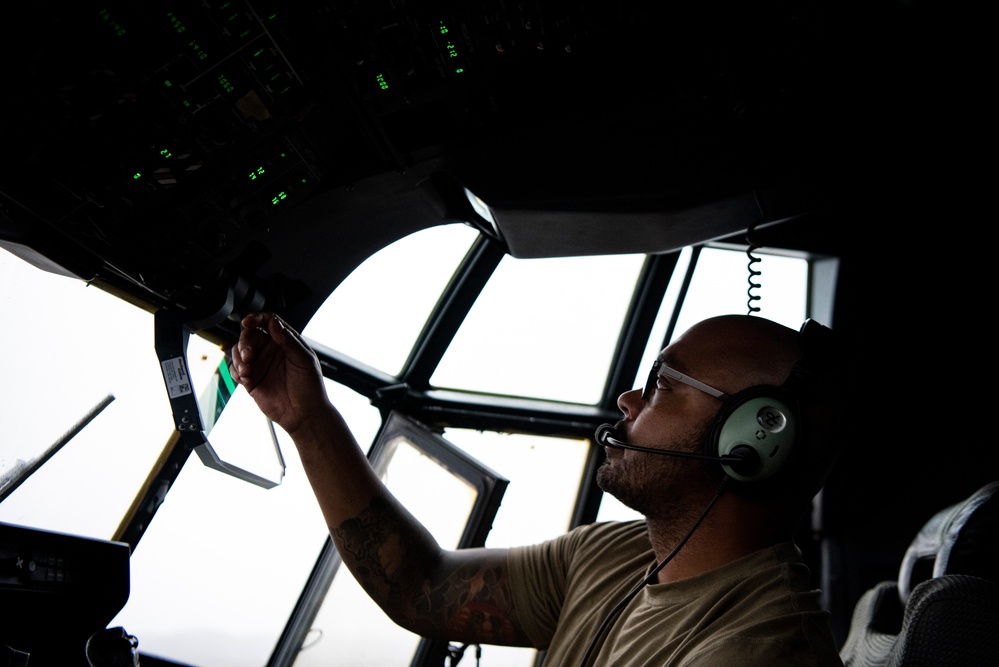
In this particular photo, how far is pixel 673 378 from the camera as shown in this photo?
1387 millimetres

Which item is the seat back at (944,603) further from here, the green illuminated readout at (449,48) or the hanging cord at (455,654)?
the hanging cord at (455,654)

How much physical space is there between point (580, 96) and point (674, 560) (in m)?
0.92

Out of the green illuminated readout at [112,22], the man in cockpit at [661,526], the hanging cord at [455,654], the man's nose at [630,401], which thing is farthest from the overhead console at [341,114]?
the hanging cord at [455,654]

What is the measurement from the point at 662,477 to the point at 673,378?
0.69ft

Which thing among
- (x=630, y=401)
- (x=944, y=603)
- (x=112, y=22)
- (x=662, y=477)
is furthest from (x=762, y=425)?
(x=112, y=22)

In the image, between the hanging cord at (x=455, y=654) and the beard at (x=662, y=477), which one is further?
the hanging cord at (x=455, y=654)

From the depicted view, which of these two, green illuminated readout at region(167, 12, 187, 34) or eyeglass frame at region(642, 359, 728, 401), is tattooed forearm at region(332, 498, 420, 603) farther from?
green illuminated readout at region(167, 12, 187, 34)

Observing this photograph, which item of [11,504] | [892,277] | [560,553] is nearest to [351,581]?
[11,504]

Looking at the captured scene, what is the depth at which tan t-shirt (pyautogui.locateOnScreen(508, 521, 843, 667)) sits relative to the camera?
101cm

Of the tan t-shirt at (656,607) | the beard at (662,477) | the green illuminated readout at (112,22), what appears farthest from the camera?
the beard at (662,477)

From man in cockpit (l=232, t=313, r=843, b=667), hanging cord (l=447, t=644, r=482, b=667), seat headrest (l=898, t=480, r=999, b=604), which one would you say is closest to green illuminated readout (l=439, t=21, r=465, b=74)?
man in cockpit (l=232, t=313, r=843, b=667)

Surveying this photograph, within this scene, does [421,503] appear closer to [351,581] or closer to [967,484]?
[351,581]

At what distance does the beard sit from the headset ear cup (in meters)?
0.06

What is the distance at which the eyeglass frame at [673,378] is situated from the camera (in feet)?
4.35
